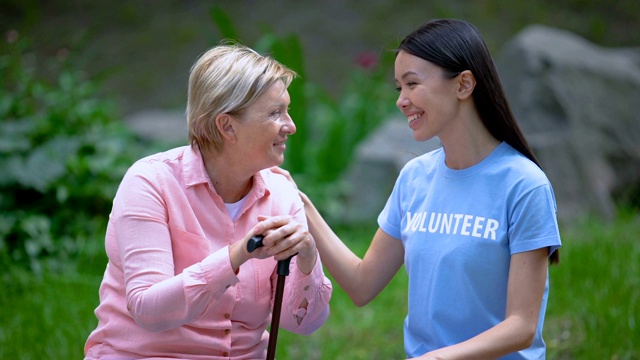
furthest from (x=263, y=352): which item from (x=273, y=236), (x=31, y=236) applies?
(x=31, y=236)

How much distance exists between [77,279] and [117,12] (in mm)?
5378

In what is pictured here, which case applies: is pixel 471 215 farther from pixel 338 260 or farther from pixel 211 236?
pixel 211 236

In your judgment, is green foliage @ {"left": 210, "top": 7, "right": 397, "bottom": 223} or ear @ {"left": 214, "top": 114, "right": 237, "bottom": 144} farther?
green foliage @ {"left": 210, "top": 7, "right": 397, "bottom": 223}

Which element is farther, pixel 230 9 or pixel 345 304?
pixel 230 9

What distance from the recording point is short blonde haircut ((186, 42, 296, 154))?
2285 millimetres

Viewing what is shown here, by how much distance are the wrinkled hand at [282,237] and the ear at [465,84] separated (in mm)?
563

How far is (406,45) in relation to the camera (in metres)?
2.30

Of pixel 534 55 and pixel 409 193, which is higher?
pixel 409 193

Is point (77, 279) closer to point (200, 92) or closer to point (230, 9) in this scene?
point (200, 92)

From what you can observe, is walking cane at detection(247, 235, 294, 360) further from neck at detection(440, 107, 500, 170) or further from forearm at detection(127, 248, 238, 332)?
neck at detection(440, 107, 500, 170)

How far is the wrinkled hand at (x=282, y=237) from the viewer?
6.99ft

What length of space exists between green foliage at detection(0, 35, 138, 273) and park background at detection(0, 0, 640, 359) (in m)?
0.01

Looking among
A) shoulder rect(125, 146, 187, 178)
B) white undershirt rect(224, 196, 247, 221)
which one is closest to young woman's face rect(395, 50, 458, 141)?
white undershirt rect(224, 196, 247, 221)

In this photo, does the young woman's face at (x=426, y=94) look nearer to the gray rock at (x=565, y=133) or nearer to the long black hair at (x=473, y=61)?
the long black hair at (x=473, y=61)
